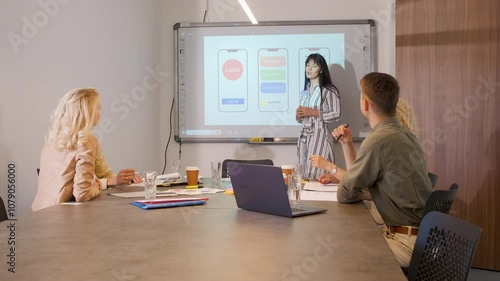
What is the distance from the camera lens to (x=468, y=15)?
3.76 m

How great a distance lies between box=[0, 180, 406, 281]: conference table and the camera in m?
1.17

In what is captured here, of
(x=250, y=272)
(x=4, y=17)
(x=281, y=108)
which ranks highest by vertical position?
(x=4, y=17)

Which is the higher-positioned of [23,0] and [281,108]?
[23,0]

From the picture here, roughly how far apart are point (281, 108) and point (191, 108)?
2.95 feet

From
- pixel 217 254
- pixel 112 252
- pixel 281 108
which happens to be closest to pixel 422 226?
pixel 217 254

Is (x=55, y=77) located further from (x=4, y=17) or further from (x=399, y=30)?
(x=399, y=30)

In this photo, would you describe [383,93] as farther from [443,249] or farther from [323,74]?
[323,74]

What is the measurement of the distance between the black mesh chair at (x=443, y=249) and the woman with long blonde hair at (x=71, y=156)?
4.86 feet

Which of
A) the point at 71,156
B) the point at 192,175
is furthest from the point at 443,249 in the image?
the point at 71,156

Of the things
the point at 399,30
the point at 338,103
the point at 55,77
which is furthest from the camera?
the point at 338,103

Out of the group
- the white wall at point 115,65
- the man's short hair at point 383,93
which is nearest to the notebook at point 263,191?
the man's short hair at point 383,93

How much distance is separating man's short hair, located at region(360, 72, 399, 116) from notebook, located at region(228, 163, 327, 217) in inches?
24.8

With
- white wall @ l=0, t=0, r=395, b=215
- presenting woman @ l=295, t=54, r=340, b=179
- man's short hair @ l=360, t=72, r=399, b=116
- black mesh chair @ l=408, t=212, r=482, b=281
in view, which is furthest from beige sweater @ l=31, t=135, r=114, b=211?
presenting woman @ l=295, t=54, r=340, b=179

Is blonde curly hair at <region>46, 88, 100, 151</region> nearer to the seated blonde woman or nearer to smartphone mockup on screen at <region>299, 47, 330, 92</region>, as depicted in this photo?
the seated blonde woman
